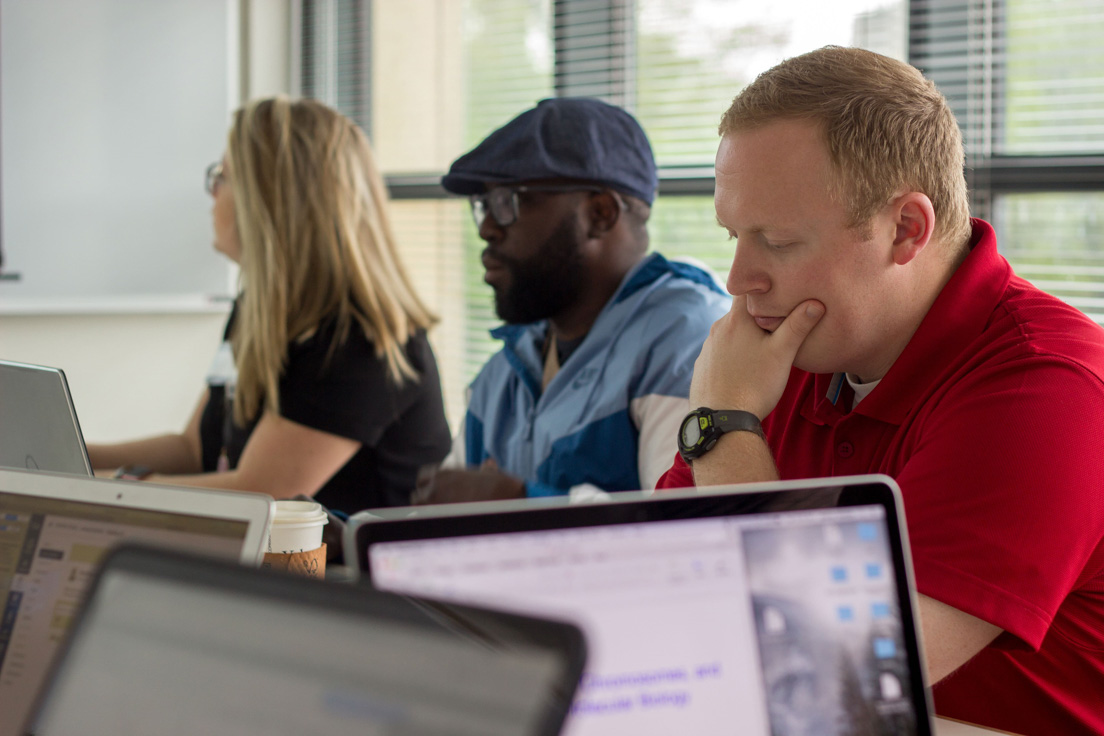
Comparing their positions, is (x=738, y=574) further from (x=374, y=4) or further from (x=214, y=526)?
(x=374, y=4)

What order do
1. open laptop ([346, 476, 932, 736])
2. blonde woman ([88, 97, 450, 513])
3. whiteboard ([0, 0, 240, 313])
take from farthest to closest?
whiteboard ([0, 0, 240, 313]) → blonde woman ([88, 97, 450, 513]) → open laptop ([346, 476, 932, 736])

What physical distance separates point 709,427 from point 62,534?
26.0 inches

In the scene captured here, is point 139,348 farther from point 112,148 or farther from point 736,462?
point 736,462

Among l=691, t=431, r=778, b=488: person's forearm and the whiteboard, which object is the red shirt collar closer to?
l=691, t=431, r=778, b=488: person's forearm

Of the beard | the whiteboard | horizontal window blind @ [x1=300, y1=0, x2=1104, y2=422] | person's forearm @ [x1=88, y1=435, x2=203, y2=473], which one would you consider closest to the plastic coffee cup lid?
the beard

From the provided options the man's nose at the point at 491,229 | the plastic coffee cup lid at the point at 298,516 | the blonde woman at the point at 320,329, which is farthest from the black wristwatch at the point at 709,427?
the blonde woman at the point at 320,329

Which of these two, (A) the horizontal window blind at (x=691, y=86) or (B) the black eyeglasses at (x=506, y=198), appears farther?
(A) the horizontal window blind at (x=691, y=86)

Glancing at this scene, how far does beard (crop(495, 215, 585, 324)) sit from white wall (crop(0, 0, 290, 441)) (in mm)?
1827

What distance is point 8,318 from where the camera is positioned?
2.84 metres

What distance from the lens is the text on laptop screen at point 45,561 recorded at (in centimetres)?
64

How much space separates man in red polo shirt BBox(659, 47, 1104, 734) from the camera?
2.64 feet

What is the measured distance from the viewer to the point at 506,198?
1.81 metres

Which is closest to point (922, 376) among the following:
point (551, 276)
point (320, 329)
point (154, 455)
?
point (551, 276)

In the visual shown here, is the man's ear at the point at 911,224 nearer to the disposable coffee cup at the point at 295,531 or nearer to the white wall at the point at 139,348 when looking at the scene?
the disposable coffee cup at the point at 295,531
